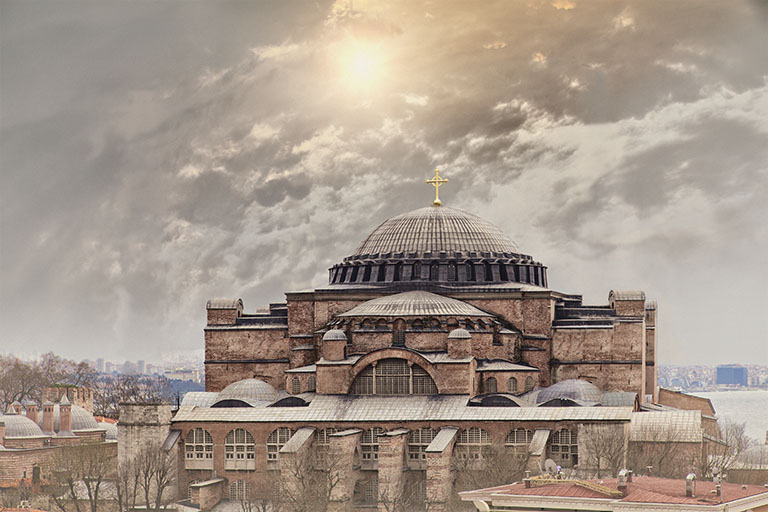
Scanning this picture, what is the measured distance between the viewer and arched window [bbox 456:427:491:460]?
48.3 metres

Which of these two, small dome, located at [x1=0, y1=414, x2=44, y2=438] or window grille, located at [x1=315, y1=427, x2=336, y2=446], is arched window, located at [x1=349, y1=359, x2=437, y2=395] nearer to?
window grille, located at [x1=315, y1=427, x2=336, y2=446]

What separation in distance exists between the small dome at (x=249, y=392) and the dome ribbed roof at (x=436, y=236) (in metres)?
9.06

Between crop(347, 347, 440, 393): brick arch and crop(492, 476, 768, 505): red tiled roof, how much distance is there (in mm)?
15215

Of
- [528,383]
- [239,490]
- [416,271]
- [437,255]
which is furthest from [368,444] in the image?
[437,255]

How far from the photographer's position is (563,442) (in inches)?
1890

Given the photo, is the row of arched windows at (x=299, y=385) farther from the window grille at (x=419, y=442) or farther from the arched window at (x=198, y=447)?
the window grille at (x=419, y=442)

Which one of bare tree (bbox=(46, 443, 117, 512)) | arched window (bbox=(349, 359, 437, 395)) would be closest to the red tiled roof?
arched window (bbox=(349, 359, 437, 395))

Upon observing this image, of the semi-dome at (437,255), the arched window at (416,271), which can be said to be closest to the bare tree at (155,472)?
the semi-dome at (437,255)

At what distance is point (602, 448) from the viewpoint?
46.7 m

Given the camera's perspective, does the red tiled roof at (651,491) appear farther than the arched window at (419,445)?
No

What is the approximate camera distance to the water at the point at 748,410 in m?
87.1

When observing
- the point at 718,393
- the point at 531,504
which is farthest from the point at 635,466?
the point at 718,393

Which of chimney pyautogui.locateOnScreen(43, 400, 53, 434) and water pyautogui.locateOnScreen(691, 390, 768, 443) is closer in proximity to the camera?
chimney pyautogui.locateOnScreen(43, 400, 53, 434)

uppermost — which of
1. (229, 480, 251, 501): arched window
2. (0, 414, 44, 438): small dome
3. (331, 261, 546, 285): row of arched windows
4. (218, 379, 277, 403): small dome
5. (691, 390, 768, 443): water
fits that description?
(331, 261, 546, 285): row of arched windows
